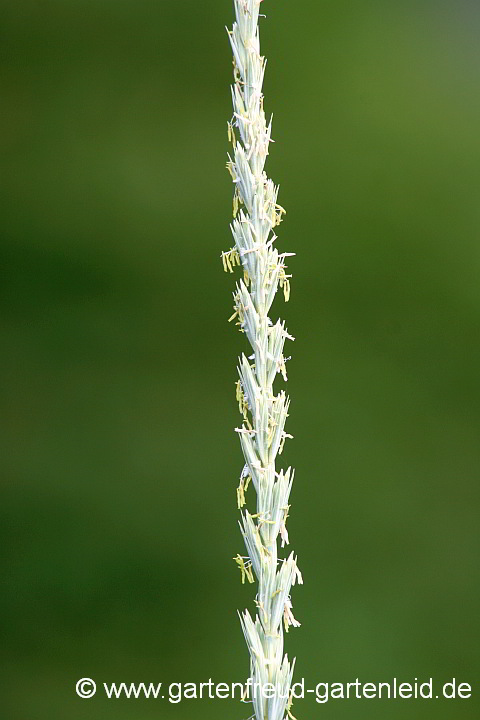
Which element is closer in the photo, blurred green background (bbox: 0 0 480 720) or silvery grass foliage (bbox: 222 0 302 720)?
silvery grass foliage (bbox: 222 0 302 720)

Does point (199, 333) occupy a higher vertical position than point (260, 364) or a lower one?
higher

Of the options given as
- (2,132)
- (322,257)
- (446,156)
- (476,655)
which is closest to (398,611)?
(476,655)

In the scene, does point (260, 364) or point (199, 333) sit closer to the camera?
point (260, 364)

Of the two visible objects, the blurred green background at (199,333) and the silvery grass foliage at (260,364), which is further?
the blurred green background at (199,333)

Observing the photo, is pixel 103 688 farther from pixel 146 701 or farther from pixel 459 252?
pixel 459 252
